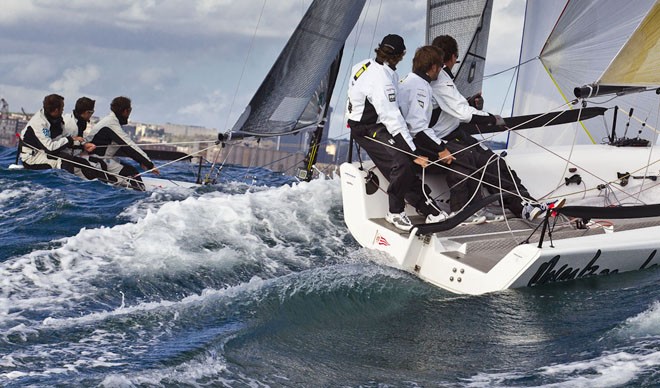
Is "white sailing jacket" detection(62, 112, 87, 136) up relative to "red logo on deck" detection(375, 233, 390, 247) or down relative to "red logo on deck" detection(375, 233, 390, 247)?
up

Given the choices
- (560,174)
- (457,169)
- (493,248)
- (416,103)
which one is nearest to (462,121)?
(457,169)

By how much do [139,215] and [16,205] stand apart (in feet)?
3.41

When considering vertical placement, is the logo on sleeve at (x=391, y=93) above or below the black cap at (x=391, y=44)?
below

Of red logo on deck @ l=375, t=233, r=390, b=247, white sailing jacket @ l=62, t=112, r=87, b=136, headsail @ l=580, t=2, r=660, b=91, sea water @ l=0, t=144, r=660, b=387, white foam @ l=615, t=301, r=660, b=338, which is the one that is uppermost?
headsail @ l=580, t=2, r=660, b=91

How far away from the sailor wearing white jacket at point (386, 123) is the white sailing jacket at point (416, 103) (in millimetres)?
130

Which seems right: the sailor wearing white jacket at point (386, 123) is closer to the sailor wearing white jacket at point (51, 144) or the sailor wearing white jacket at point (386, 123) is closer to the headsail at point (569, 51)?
the headsail at point (569, 51)

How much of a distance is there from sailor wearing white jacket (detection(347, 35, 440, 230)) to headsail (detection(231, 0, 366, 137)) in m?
4.97

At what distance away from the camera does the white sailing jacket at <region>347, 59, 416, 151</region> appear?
6078 mm

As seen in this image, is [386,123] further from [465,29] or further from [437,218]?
[465,29]

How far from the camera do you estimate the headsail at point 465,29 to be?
34.8 feet

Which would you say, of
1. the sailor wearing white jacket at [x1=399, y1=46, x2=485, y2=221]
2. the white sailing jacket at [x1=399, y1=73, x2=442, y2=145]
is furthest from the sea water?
the white sailing jacket at [x1=399, y1=73, x2=442, y2=145]

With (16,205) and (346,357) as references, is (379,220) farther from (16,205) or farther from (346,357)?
(16,205)

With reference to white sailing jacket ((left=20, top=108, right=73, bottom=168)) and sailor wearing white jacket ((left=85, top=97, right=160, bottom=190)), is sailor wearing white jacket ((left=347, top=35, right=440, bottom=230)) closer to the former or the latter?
sailor wearing white jacket ((left=85, top=97, right=160, bottom=190))

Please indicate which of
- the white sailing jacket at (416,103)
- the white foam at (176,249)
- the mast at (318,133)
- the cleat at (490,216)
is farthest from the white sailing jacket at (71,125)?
the cleat at (490,216)
